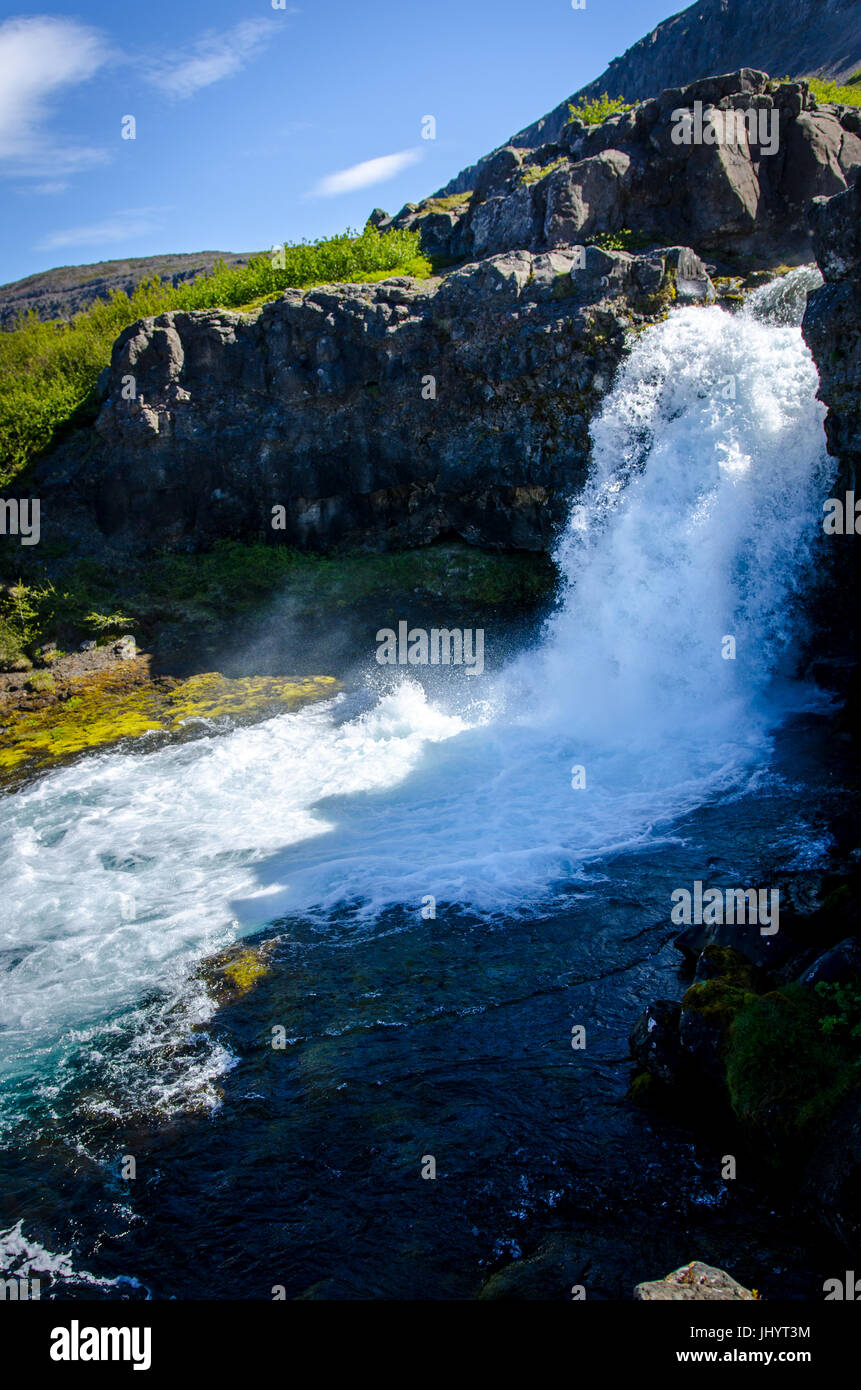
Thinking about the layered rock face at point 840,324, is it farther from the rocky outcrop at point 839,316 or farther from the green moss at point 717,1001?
the green moss at point 717,1001

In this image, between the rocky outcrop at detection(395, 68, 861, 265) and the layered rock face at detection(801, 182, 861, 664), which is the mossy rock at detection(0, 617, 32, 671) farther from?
the layered rock face at detection(801, 182, 861, 664)

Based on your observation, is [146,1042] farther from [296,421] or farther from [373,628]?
[296,421]

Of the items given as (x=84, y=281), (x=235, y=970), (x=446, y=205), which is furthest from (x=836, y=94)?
(x=84, y=281)

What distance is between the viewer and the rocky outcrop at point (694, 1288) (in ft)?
18.0

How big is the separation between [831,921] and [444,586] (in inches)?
687

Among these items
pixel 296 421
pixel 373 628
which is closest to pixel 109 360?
pixel 296 421

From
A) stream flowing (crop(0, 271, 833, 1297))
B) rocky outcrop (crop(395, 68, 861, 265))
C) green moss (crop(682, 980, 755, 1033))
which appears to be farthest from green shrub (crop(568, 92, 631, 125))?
green moss (crop(682, 980, 755, 1033))

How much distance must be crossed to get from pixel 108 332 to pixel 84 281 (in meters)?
48.1

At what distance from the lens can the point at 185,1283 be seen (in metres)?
6.77

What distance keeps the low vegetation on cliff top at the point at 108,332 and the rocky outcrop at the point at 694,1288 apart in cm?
2906

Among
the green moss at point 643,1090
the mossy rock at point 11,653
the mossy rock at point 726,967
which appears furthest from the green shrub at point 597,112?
the green moss at point 643,1090
